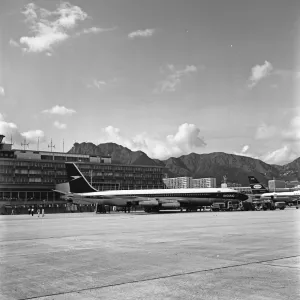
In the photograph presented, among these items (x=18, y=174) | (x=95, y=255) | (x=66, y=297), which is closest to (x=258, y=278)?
(x=66, y=297)

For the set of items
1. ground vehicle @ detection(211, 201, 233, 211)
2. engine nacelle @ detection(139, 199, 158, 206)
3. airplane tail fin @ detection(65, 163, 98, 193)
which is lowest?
ground vehicle @ detection(211, 201, 233, 211)

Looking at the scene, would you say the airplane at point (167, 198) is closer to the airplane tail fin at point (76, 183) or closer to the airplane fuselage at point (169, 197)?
the airplane fuselage at point (169, 197)

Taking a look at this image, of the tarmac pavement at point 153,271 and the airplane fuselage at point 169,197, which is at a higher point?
the airplane fuselage at point 169,197

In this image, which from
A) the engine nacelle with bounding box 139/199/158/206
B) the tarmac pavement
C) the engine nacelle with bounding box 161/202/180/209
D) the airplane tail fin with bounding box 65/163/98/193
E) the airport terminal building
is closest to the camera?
the tarmac pavement

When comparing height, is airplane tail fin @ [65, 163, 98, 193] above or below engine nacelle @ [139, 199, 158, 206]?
above

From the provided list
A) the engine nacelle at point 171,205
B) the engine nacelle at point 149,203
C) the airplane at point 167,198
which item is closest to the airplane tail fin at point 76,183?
the airplane at point 167,198

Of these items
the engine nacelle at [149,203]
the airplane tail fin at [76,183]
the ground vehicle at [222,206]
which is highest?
the airplane tail fin at [76,183]

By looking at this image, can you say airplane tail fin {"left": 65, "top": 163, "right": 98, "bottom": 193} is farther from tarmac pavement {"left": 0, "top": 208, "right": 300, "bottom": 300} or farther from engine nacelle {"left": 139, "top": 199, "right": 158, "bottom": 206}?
tarmac pavement {"left": 0, "top": 208, "right": 300, "bottom": 300}

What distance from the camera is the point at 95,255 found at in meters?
17.4

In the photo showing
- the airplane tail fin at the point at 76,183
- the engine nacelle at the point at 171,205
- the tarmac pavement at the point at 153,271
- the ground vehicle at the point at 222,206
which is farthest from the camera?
the airplane tail fin at the point at 76,183

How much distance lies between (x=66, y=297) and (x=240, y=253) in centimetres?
971

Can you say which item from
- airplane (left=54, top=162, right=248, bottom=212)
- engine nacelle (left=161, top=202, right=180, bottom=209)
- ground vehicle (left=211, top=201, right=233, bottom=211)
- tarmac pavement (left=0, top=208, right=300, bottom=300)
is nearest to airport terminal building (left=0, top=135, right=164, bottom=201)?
airplane (left=54, top=162, right=248, bottom=212)

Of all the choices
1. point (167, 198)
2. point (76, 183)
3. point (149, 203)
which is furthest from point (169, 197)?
point (76, 183)

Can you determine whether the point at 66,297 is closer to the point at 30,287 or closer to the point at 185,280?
the point at 30,287
